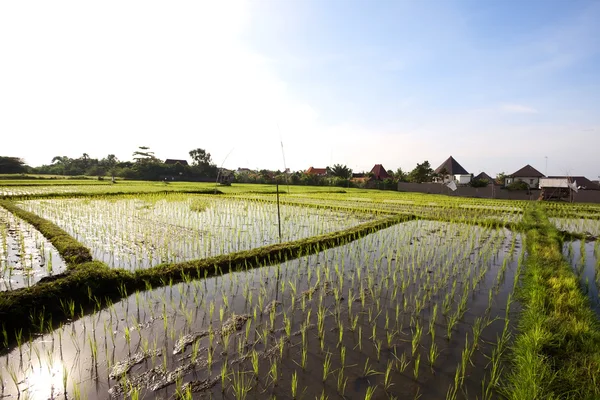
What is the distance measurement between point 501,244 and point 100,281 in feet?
25.4

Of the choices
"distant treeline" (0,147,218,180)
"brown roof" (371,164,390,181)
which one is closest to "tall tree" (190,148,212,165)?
"distant treeline" (0,147,218,180)

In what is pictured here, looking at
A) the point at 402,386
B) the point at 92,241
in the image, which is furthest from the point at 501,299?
the point at 92,241

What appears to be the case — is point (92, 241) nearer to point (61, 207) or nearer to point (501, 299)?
point (61, 207)

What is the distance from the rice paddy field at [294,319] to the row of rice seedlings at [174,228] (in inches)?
3.8

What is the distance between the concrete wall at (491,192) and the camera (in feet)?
63.4

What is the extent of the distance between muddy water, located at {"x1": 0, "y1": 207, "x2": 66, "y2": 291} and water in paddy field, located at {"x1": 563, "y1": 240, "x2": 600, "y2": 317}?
724 centimetres

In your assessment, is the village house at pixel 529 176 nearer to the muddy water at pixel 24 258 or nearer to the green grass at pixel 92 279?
the green grass at pixel 92 279

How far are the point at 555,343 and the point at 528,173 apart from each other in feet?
133

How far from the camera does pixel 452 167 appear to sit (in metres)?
35.9

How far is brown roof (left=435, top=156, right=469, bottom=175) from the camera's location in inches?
1403

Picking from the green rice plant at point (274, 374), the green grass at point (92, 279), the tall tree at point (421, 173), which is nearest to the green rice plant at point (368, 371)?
the green rice plant at point (274, 374)

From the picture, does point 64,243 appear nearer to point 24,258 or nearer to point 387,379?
point 24,258

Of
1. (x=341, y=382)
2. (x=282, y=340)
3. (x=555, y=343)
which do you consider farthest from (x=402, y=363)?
(x=555, y=343)

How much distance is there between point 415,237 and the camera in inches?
296
